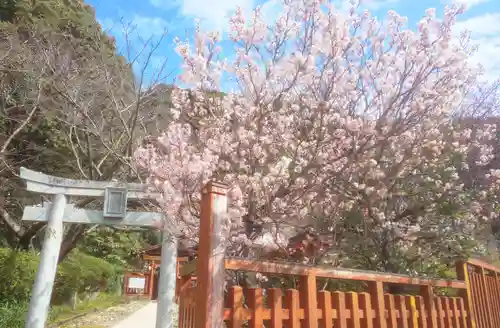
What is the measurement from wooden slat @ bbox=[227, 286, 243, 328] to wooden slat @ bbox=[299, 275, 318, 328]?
49 cm

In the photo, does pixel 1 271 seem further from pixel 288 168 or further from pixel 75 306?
pixel 288 168

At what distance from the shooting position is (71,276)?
12484mm

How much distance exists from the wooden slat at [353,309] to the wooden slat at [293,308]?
52cm

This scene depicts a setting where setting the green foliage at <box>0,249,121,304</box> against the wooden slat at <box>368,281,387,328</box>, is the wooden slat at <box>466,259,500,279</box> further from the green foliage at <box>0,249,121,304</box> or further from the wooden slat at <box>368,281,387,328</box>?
the green foliage at <box>0,249,121,304</box>

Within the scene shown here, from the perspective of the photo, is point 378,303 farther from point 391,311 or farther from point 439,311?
point 439,311

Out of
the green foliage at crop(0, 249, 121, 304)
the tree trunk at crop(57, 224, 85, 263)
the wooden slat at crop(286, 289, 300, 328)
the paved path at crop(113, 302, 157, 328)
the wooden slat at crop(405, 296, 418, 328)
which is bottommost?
the paved path at crop(113, 302, 157, 328)

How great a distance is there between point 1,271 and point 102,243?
10288mm

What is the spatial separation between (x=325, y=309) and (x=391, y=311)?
766mm

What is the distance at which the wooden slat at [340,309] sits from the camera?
8.59 feet

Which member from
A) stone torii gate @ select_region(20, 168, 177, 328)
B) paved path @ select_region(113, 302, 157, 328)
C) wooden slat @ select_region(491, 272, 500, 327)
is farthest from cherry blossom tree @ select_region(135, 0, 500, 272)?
paved path @ select_region(113, 302, 157, 328)

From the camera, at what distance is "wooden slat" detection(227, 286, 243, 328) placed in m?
2.12

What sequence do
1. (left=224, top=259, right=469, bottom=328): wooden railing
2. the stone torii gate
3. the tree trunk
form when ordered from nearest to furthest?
(left=224, top=259, right=469, bottom=328): wooden railing → the stone torii gate → the tree trunk

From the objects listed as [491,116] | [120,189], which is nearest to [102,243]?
[120,189]

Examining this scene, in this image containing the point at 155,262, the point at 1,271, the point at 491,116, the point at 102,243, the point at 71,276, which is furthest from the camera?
the point at 155,262
